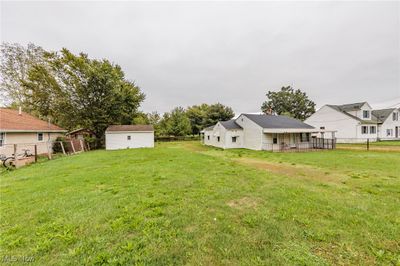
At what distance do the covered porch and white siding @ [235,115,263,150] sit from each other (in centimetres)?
56

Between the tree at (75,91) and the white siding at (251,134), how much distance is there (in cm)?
1658

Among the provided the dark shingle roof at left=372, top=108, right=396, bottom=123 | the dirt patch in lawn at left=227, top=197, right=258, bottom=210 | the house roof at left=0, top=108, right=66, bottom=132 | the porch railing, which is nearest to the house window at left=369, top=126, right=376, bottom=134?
the dark shingle roof at left=372, top=108, right=396, bottom=123

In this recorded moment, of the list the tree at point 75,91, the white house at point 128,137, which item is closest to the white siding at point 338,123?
the white house at point 128,137

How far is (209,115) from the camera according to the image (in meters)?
37.8

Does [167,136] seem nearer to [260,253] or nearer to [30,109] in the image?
[30,109]

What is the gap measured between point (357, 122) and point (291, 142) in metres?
Result: 12.6

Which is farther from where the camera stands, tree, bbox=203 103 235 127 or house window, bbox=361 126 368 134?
tree, bbox=203 103 235 127

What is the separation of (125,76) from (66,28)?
13.7 m

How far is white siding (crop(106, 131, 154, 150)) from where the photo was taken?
2186 centimetres

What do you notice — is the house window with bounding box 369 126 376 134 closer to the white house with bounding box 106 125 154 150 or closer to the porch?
the porch

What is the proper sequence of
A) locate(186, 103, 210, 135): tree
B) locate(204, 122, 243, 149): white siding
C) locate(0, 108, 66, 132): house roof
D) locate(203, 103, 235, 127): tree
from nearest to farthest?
locate(0, 108, 66, 132): house roof → locate(204, 122, 243, 149): white siding → locate(203, 103, 235, 127): tree → locate(186, 103, 210, 135): tree

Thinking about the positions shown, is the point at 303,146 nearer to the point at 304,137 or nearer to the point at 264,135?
the point at 304,137

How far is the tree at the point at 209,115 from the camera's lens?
37.7 m

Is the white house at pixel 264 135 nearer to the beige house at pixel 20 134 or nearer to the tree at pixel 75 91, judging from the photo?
the tree at pixel 75 91
